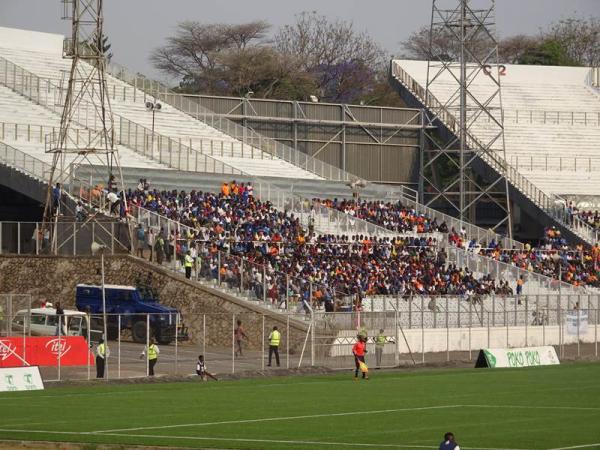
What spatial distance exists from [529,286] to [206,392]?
104 ft

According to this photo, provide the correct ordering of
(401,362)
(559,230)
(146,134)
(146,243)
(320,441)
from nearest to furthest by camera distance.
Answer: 1. (320,441)
2. (401,362)
3. (146,243)
4. (146,134)
5. (559,230)

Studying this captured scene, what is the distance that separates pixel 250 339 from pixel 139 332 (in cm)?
448

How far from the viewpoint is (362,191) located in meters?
76.2

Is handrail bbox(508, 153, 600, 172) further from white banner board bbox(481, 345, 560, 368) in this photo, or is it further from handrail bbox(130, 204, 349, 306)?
white banner board bbox(481, 345, 560, 368)

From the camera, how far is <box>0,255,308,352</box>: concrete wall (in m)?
53.1

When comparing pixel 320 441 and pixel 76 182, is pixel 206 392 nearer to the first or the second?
pixel 320 441

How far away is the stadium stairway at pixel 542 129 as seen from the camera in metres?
81.9

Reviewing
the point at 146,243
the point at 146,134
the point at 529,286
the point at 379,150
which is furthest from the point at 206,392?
the point at 379,150

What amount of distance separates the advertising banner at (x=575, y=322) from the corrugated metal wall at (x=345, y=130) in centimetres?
3015

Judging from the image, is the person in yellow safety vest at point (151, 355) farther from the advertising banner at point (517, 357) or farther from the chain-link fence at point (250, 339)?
the advertising banner at point (517, 357)

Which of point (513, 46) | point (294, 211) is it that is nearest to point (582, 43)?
point (513, 46)

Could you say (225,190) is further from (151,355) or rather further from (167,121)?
(151,355)

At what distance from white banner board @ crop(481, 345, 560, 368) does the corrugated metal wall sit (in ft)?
115

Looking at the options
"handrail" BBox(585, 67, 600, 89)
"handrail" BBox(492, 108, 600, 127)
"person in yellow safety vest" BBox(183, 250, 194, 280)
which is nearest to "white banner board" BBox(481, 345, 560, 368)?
"person in yellow safety vest" BBox(183, 250, 194, 280)
